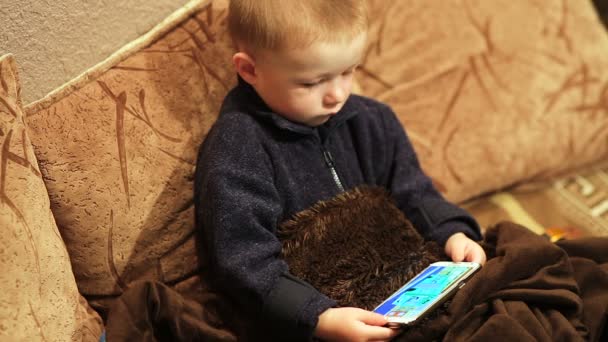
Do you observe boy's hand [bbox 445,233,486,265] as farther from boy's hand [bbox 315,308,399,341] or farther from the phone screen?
boy's hand [bbox 315,308,399,341]

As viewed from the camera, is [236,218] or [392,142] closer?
[236,218]

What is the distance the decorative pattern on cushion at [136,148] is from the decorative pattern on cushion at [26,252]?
0.20 feet

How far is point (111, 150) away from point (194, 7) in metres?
0.31

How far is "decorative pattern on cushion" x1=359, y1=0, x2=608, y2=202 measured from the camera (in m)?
1.45

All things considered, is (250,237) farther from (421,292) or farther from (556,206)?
(556,206)

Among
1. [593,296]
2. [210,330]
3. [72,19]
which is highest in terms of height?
[72,19]

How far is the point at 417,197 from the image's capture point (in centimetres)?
125

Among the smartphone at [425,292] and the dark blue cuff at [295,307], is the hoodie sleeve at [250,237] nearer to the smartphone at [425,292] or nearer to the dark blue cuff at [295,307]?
the dark blue cuff at [295,307]

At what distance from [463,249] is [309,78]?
413 mm

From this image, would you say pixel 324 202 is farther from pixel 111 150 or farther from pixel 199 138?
pixel 111 150

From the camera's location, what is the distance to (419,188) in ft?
4.13

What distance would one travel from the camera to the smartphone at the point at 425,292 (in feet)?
3.23

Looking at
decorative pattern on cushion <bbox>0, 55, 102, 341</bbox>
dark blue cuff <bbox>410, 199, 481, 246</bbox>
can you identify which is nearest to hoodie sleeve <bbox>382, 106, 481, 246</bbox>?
dark blue cuff <bbox>410, 199, 481, 246</bbox>

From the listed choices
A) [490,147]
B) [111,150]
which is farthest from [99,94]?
[490,147]
